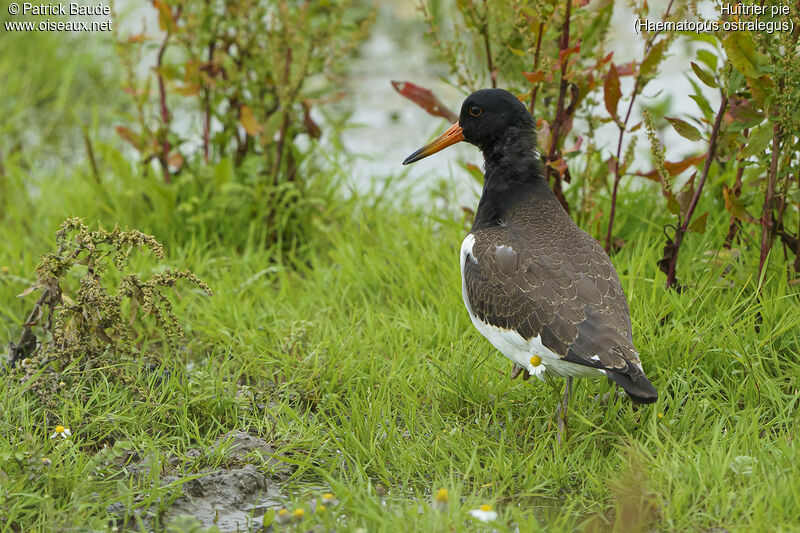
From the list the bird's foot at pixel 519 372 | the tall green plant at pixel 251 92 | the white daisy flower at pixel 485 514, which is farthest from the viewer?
the tall green plant at pixel 251 92

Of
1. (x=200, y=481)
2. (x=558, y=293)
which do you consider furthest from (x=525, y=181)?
(x=200, y=481)

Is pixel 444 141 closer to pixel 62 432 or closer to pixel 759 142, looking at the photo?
pixel 759 142

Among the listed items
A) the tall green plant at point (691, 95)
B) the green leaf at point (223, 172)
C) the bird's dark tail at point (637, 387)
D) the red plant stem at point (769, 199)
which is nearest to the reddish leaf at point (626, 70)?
the tall green plant at point (691, 95)

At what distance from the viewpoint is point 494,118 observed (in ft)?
14.1

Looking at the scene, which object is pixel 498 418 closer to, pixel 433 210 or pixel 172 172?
pixel 433 210

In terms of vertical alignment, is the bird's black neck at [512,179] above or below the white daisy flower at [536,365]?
above

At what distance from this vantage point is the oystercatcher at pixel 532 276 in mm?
3451

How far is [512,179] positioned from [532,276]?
690 mm

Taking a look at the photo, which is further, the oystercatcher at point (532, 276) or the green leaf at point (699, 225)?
the green leaf at point (699, 225)

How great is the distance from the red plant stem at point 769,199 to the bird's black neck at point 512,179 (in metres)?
0.98

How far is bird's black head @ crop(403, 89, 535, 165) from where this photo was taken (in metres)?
4.28

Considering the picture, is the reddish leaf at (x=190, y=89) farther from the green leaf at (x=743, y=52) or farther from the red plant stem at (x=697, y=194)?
the green leaf at (x=743, y=52)

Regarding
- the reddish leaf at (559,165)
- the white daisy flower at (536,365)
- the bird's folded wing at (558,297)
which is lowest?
the white daisy flower at (536,365)

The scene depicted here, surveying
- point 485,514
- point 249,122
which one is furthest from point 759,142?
point 249,122
